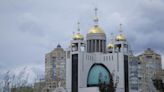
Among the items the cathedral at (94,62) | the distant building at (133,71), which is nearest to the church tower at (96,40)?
the cathedral at (94,62)

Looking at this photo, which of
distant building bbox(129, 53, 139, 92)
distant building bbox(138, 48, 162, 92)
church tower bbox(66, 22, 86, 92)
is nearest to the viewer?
church tower bbox(66, 22, 86, 92)

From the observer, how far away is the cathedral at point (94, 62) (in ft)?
211

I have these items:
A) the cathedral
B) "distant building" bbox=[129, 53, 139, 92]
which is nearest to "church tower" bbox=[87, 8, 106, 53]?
the cathedral

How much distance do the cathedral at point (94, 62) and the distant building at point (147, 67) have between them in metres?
24.1

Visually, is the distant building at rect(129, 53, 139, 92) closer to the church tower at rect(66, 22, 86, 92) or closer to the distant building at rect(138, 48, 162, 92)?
the distant building at rect(138, 48, 162, 92)

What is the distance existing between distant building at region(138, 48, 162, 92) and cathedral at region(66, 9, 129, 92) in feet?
79.2

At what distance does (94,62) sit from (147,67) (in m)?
41.4

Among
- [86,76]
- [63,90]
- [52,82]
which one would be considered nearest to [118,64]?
[86,76]

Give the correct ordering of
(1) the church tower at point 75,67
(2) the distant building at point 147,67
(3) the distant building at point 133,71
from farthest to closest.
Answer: (2) the distant building at point 147,67 < (3) the distant building at point 133,71 < (1) the church tower at point 75,67

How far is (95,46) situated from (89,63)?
4049 mm

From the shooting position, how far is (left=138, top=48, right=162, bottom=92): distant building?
309ft

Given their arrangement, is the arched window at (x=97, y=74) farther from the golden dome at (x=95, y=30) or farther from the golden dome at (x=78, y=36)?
the golden dome at (x=95, y=30)

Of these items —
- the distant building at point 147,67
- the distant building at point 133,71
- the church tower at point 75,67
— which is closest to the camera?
the church tower at point 75,67

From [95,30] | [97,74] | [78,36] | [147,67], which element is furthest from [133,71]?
[97,74]
